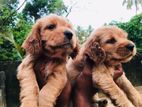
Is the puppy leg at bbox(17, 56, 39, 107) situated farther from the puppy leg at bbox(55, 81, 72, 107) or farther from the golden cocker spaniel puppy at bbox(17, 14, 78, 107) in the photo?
the puppy leg at bbox(55, 81, 72, 107)

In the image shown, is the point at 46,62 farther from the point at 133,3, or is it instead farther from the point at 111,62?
the point at 133,3

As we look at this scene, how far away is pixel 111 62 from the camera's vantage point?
7.61 feet

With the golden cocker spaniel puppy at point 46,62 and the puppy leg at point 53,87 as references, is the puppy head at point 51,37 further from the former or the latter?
the puppy leg at point 53,87

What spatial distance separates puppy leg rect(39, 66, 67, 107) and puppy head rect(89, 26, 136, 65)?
23 cm

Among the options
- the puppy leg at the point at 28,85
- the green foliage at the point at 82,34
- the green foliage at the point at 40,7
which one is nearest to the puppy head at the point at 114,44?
the puppy leg at the point at 28,85

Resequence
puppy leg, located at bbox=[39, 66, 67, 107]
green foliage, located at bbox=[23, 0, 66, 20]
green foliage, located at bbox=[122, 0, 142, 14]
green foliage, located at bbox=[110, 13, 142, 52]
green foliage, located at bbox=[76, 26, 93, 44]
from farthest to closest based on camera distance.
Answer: green foliage, located at bbox=[122, 0, 142, 14] < green foliage, located at bbox=[23, 0, 66, 20] < green foliage, located at bbox=[110, 13, 142, 52] < green foliage, located at bbox=[76, 26, 93, 44] < puppy leg, located at bbox=[39, 66, 67, 107]

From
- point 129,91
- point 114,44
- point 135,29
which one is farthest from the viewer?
point 135,29

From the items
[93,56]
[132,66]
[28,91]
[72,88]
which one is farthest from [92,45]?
[132,66]

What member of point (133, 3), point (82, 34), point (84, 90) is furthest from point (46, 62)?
point (133, 3)

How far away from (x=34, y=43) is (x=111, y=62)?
388 mm

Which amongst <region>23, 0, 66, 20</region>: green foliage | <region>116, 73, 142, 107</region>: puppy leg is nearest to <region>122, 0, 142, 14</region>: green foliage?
<region>23, 0, 66, 20</region>: green foliage

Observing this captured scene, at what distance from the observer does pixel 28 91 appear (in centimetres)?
221

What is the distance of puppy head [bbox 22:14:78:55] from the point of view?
2.21m

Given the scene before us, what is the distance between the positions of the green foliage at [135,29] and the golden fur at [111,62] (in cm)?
1127
